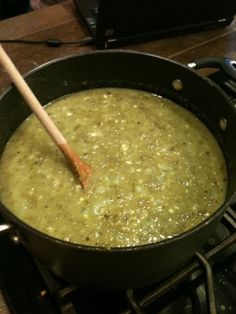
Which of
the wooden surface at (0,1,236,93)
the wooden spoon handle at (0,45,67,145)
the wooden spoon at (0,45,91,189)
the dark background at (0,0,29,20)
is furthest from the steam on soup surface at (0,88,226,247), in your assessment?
the dark background at (0,0,29,20)

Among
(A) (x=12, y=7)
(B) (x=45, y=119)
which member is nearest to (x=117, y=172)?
(B) (x=45, y=119)

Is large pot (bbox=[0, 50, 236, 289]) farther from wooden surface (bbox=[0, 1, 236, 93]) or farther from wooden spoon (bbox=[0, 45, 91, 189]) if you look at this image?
wooden surface (bbox=[0, 1, 236, 93])

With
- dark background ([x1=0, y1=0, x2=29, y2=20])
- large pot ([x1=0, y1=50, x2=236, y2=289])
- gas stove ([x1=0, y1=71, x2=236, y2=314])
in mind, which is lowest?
gas stove ([x1=0, y1=71, x2=236, y2=314])

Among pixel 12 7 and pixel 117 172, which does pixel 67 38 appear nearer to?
pixel 117 172

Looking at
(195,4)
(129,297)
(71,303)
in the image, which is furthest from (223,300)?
(195,4)

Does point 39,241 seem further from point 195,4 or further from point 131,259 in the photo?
point 195,4
